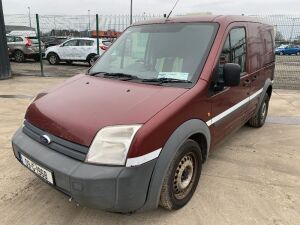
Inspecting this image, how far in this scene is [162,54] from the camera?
12.1ft

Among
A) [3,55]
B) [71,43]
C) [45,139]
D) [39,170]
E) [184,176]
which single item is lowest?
[71,43]

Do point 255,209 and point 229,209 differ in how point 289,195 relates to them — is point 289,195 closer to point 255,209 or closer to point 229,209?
point 255,209

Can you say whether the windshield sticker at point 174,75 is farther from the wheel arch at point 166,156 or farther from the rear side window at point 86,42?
the rear side window at point 86,42

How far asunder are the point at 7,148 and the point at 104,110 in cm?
266

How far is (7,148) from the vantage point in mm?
4801

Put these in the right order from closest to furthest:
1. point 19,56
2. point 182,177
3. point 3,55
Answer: point 182,177 → point 3,55 → point 19,56

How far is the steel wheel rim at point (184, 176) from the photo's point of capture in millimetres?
3113

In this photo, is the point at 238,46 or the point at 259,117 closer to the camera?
the point at 238,46

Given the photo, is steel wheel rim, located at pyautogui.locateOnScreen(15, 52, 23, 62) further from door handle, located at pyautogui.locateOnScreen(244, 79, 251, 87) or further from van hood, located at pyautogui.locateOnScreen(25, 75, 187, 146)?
door handle, located at pyautogui.locateOnScreen(244, 79, 251, 87)

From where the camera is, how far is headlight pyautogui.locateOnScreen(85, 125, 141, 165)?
2.52 m

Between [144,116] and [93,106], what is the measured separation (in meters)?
0.54

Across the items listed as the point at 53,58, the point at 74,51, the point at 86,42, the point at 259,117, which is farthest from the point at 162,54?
the point at 53,58

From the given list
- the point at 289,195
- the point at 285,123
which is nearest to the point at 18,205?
the point at 289,195

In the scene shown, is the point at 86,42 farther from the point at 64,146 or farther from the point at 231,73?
the point at 64,146
